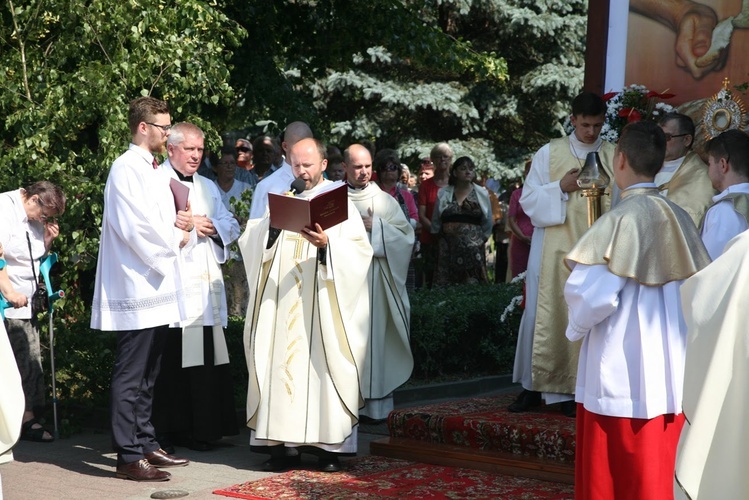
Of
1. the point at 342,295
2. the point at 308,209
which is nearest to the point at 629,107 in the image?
the point at 342,295

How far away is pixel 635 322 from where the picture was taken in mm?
5379

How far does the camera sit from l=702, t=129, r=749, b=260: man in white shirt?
607 centimetres

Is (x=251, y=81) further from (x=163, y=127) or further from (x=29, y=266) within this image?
(x=163, y=127)

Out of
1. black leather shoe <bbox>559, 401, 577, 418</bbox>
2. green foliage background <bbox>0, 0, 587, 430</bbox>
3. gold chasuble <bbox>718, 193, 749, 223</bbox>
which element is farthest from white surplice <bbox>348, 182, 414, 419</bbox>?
gold chasuble <bbox>718, 193, 749, 223</bbox>

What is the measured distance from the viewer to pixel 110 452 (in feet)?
27.4

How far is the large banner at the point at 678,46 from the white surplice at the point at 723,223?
94.6 inches

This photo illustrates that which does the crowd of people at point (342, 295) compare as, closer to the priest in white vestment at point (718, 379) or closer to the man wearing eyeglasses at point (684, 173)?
the man wearing eyeglasses at point (684, 173)

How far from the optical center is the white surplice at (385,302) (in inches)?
354

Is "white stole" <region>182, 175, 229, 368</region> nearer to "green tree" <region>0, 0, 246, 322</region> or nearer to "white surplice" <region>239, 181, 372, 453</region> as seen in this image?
"white surplice" <region>239, 181, 372, 453</region>

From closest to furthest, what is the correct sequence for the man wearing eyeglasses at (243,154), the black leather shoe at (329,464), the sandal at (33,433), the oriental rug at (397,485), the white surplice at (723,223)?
the white surplice at (723,223), the oriental rug at (397,485), the black leather shoe at (329,464), the sandal at (33,433), the man wearing eyeglasses at (243,154)

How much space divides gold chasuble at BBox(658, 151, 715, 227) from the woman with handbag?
14.4ft

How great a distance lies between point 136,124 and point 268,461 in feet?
7.86

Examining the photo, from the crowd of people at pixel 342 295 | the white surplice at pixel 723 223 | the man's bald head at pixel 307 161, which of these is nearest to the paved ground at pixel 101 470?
the crowd of people at pixel 342 295

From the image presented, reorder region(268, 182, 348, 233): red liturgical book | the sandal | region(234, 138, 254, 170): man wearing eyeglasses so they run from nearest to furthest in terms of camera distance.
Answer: region(268, 182, 348, 233): red liturgical book → the sandal → region(234, 138, 254, 170): man wearing eyeglasses
